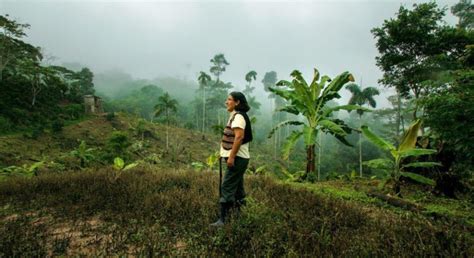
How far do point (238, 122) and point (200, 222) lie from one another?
1.43m

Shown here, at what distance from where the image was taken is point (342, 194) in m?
5.50

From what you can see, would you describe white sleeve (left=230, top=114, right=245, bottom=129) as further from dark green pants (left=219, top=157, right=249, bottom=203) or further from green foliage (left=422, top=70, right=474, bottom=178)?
green foliage (left=422, top=70, right=474, bottom=178)

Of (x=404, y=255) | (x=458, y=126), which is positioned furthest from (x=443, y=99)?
(x=404, y=255)

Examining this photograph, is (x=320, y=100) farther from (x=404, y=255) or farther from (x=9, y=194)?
(x=9, y=194)

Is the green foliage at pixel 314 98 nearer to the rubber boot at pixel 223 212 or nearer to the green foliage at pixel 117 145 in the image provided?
the rubber boot at pixel 223 212

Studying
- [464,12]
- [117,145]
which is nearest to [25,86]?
[117,145]

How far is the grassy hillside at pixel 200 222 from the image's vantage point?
242 centimetres

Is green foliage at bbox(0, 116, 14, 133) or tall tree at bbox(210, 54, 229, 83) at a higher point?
tall tree at bbox(210, 54, 229, 83)

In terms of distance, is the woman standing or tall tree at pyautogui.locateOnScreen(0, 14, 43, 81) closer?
→ the woman standing

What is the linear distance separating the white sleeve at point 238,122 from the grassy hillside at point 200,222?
3.82ft

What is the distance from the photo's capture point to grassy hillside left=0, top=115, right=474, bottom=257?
7.93ft

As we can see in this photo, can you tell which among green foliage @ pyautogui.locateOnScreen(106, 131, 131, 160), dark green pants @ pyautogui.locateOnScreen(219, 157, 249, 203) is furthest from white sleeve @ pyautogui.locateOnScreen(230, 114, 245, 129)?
green foliage @ pyautogui.locateOnScreen(106, 131, 131, 160)

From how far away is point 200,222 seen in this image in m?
3.15

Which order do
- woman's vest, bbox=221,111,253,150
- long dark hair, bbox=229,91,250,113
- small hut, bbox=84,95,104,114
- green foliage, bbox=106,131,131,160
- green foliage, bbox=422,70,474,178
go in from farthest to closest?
small hut, bbox=84,95,104,114 → green foliage, bbox=106,131,131,160 → green foliage, bbox=422,70,474,178 → long dark hair, bbox=229,91,250,113 → woman's vest, bbox=221,111,253,150
